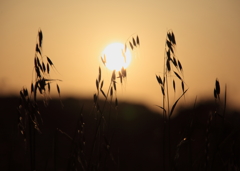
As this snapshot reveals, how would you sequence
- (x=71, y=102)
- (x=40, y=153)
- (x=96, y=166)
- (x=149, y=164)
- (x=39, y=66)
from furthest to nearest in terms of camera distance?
(x=71, y=102), (x=40, y=153), (x=149, y=164), (x=39, y=66), (x=96, y=166)

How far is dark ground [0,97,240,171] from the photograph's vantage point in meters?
2.23

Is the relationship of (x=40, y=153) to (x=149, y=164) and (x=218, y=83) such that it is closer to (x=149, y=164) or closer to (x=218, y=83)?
(x=149, y=164)

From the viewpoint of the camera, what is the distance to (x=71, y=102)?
653 inches

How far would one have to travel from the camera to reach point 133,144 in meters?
9.03

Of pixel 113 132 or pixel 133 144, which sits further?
pixel 133 144

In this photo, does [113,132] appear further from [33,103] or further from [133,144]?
[133,144]

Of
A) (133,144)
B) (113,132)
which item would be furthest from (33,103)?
(133,144)

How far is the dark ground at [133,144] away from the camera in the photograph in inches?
88.0

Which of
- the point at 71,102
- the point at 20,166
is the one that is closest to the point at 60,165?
the point at 20,166

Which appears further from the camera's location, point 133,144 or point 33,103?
point 133,144

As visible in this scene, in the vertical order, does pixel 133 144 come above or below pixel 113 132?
below

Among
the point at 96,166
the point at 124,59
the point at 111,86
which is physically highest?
the point at 124,59

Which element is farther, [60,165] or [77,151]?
[60,165]

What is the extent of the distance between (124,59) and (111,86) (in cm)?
21
